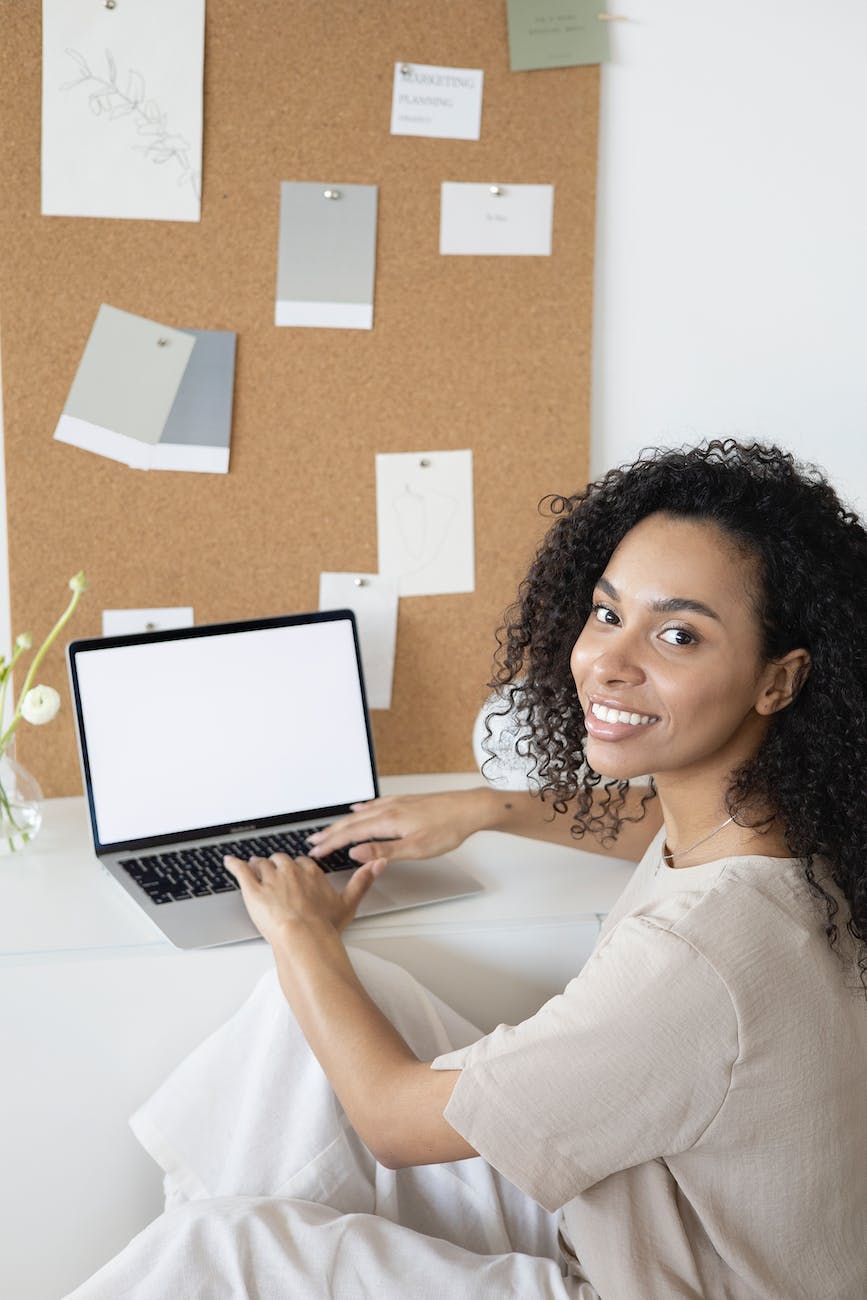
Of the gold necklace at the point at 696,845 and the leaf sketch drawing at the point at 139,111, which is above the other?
the leaf sketch drawing at the point at 139,111

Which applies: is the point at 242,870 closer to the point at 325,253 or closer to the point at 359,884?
the point at 359,884

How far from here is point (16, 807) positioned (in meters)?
1.29

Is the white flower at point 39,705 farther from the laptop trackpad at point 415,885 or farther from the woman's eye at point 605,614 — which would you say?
the woman's eye at point 605,614

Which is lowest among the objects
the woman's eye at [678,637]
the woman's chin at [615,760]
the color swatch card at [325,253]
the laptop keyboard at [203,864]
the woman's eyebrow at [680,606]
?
the laptop keyboard at [203,864]

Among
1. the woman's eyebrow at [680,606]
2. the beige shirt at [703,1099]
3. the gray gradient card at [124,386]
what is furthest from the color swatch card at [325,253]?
the beige shirt at [703,1099]

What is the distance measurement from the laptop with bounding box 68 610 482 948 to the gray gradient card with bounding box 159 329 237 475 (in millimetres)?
205

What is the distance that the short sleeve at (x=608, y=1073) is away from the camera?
77 centimetres

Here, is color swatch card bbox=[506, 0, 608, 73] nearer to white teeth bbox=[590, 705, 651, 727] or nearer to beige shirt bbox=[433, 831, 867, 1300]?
white teeth bbox=[590, 705, 651, 727]

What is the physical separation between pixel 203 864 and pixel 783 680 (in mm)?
615

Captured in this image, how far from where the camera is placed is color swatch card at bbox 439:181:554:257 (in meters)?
1.40

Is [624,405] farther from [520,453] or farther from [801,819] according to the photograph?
[801,819]

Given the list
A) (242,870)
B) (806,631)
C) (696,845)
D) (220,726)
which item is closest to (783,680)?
(806,631)

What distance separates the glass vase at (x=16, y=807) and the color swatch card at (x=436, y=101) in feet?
2.65

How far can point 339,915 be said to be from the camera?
1.12 metres
